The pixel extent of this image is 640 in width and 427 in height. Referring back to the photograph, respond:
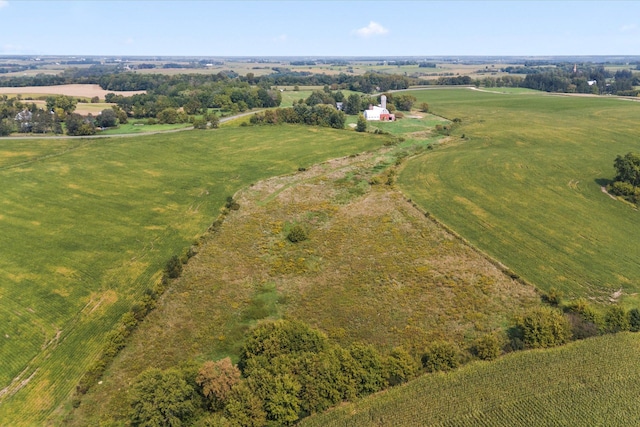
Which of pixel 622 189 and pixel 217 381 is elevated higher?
pixel 622 189

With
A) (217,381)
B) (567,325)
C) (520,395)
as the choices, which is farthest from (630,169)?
(217,381)

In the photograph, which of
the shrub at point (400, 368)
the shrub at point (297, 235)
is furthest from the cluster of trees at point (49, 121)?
the shrub at point (400, 368)

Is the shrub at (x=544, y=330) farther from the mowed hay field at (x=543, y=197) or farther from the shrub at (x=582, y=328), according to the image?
the mowed hay field at (x=543, y=197)

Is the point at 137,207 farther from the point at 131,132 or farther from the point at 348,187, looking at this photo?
the point at 131,132

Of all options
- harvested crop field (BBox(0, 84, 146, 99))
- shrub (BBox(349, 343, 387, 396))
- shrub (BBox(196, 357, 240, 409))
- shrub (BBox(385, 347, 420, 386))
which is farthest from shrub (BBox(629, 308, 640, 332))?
harvested crop field (BBox(0, 84, 146, 99))

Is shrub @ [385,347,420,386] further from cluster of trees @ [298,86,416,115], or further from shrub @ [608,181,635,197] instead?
cluster of trees @ [298,86,416,115]

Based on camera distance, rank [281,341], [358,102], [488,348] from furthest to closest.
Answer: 1. [358,102]
2. [488,348]
3. [281,341]

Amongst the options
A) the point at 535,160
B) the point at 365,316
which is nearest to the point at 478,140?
the point at 535,160

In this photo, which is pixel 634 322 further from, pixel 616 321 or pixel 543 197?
pixel 543 197
